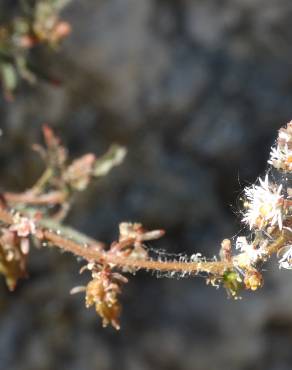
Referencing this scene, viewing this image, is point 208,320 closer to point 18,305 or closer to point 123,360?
point 123,360

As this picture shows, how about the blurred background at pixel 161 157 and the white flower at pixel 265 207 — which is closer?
the white flower at pixel 265 207

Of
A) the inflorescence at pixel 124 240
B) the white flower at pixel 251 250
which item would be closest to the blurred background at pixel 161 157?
the inflorescence at pixel 124 240

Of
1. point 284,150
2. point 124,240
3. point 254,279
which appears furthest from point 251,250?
point 124,240

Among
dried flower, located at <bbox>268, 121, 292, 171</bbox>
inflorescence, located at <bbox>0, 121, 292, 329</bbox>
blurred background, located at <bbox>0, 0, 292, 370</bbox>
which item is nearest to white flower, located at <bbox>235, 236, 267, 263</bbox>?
inflorescence, located at <bbox>0, 121, 292, 329</bbox>

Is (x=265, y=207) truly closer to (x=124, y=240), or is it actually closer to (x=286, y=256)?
(x=286, y=256)

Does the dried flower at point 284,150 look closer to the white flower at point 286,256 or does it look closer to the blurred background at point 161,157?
the white flower at point 286,256

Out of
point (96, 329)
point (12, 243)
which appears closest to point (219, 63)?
point (96, 329)
